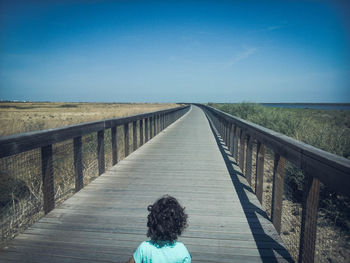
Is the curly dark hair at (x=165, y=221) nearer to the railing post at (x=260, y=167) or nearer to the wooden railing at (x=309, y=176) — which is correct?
the wooden railing at (x=309, y=176)

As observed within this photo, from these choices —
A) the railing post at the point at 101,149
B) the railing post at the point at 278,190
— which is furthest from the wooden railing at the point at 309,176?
the railing post at the point at 101,149

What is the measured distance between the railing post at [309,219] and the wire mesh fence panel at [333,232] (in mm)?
1475

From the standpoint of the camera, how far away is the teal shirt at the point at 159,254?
170 centimetres

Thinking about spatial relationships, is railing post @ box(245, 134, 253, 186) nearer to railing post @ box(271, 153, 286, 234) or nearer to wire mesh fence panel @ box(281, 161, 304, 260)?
wire mesh fence panel @ box(281, 161, 304, 260)

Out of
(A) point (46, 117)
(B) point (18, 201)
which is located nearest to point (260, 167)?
(B) point (18, 201)

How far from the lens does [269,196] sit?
17.0 ft

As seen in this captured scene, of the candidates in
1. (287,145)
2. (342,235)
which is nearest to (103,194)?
(287,145)

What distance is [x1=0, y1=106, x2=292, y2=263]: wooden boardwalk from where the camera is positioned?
2564mm

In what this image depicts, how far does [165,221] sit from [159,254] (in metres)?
0.21

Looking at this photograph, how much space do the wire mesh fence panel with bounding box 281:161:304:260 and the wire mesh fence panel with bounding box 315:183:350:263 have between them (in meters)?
0.30

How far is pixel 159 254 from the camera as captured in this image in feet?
5.65

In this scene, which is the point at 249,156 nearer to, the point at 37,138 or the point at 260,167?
the point at 260,167

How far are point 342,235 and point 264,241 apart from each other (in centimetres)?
189

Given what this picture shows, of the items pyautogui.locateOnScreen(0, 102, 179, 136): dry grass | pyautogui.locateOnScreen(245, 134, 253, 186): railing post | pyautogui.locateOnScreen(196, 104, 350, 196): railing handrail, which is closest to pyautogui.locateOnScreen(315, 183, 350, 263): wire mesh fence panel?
pyautogui.locateOnScreen(245, 134, 253, 186): railing post
